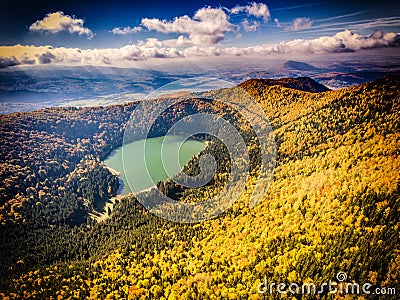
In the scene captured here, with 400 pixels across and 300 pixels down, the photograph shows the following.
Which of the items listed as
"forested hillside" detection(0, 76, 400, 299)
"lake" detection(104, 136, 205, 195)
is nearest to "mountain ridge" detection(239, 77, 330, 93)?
"forested hillside" detection(0, 76, 400, 299)

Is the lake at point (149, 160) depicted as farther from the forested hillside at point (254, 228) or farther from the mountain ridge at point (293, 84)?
the mountain ridge at point (293, 84)

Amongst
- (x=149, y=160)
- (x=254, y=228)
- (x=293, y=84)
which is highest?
(x=293, y=84)

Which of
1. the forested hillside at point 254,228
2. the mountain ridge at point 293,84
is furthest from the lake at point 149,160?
the mountain ridge at point 293,84

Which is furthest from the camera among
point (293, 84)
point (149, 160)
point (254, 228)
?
point (293, 84)

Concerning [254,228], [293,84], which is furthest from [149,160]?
[254,228]

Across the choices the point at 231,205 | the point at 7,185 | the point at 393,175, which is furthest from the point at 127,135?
the point at 393,175

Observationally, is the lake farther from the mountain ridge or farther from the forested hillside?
the mountain ridge

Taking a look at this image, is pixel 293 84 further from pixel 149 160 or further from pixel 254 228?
pixel 254 228
